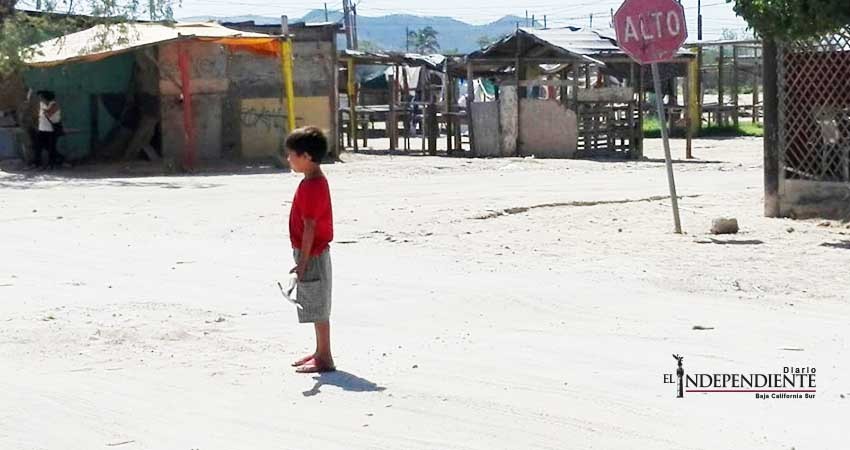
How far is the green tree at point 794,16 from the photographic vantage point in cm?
1379

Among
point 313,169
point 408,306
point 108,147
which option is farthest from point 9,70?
point 313,169

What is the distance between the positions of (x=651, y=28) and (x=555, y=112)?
1650 cm

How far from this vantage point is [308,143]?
8062 millimetres

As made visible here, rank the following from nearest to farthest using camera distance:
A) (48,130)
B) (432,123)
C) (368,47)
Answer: (48,130)
(432,123)
(368,47)

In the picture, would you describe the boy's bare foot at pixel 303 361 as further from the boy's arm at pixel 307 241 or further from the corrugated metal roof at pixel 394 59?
the corrugated metal roof at pixel 394 59

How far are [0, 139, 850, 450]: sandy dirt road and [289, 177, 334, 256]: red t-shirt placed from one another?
2.41 ft

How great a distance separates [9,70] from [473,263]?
1680 cm

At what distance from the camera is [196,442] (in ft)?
22.1

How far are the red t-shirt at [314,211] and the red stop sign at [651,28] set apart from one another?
7077 mm

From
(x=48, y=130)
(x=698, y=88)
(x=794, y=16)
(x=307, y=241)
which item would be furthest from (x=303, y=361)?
(x=698, y=88)

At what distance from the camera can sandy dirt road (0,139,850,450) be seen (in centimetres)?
697

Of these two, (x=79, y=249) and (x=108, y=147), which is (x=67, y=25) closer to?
(x=108, y=147)

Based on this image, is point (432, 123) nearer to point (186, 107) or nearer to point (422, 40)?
point (186, 107)

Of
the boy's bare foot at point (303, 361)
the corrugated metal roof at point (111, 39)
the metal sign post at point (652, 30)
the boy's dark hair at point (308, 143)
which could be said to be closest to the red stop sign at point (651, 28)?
the metal sign post at point (652, 30)
